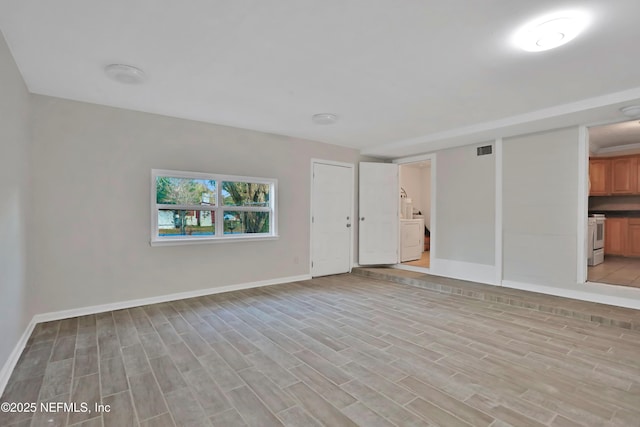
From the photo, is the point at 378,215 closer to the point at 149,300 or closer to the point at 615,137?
the point at 149,300

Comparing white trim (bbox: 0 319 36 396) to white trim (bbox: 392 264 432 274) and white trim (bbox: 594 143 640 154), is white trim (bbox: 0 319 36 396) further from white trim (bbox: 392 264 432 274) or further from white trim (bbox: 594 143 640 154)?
white trim (bbox: 594 143 640 154)

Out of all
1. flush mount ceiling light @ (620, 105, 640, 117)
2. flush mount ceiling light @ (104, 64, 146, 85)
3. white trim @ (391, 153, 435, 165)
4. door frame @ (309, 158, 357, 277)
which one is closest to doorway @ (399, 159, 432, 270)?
white trim @ (391, 153, 435, 165)

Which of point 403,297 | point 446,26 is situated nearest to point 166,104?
point 446,26

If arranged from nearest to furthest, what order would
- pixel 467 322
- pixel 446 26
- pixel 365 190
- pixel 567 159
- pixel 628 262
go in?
pixel 446 26 < pixel 467 322 < pixel 567 159 < pixel 628 262 < pixel 365 190

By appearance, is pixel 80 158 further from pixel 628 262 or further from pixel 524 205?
pixel 628 262

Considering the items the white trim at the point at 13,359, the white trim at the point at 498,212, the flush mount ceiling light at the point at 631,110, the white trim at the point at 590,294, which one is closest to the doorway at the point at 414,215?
the white trim at the point at 498,212

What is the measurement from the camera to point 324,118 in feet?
12.9

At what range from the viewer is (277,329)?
3014 millimetres

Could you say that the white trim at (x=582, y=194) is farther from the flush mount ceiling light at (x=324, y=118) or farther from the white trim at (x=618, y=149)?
the white trim at (x=618, y=149)

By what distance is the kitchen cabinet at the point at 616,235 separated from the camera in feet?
20.5

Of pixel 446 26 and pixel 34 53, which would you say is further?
pixel 34 53

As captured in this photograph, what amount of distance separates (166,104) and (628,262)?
7975 millimetres

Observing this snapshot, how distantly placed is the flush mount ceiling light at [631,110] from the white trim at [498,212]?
139 centimetres

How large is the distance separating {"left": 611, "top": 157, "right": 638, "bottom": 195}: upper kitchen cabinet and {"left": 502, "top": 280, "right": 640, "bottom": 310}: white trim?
3773mm
